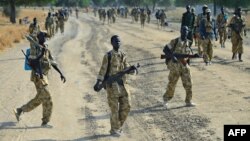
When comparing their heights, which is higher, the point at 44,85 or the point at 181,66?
the point at 181,66

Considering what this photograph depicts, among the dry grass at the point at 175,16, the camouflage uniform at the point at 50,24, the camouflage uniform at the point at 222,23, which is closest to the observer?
the camouflage uniform at the point at 222,23

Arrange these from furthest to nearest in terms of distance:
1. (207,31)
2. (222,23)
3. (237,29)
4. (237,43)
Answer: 1. (222,23)
2. (237,43)
3. (237,29)
4. (207,31)

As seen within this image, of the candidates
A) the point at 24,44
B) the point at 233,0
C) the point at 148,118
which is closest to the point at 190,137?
the point at 148,118

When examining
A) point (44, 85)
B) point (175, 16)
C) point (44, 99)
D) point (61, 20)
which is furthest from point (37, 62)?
point (175, 16)

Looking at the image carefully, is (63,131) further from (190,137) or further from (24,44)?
Answer: (24,44)

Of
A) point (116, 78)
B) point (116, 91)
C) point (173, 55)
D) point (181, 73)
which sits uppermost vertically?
point (173, 55)

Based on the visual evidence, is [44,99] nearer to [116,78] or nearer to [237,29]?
[116,78]

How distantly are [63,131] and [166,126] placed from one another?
6.47 ft

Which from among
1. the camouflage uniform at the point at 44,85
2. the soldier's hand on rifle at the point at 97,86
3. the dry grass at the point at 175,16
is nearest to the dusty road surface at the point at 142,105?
the camouflage uniform at the point at 44,85

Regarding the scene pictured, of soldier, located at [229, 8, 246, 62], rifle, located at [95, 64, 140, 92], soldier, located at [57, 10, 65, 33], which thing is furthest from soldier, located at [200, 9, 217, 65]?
soldier, located at [57, 10, 65, 33]

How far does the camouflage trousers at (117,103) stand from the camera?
9.54 meters

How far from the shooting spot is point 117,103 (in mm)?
9609

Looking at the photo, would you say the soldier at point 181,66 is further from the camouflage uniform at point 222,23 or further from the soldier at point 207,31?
the camouflage uniform at point 222,23

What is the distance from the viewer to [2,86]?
15828 mm
